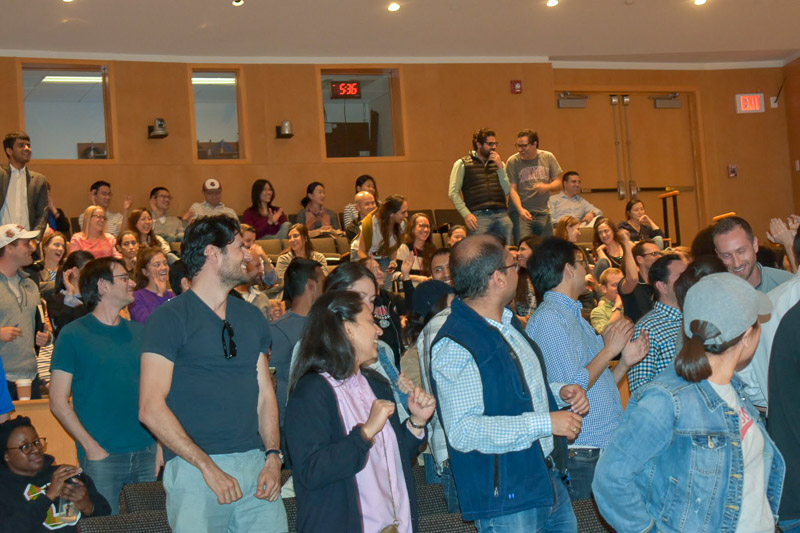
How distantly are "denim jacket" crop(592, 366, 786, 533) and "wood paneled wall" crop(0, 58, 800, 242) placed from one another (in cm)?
1032

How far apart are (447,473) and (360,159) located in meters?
9.51

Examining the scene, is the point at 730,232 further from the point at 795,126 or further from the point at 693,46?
the point at 795,126

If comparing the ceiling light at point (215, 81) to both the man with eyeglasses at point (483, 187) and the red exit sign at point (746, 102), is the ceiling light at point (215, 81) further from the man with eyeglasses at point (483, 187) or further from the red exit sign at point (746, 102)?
the red exit sign at point (746, 102)

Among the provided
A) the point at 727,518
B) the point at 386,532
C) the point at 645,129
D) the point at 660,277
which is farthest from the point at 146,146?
the point at 727,518

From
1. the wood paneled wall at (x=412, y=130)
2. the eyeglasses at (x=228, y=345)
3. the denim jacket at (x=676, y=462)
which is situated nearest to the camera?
the denim jacket at (x=676, y=462)

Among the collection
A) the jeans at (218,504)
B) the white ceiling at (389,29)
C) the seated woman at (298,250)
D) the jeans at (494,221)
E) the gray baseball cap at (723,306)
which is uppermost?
the white ceiling at (389,29)

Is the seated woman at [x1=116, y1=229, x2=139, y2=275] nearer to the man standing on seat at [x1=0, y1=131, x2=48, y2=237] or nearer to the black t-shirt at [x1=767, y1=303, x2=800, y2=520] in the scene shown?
the man standing on seat at [x1=0, y1=131, x2=48, y2=237]

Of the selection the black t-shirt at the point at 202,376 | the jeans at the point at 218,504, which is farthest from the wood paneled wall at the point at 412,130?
the jeans at the point at 218,504

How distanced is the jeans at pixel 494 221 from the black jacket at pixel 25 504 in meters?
6.18

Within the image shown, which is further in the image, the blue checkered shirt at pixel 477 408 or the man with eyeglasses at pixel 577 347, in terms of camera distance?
the man with eyeglasses at pixel 577 347

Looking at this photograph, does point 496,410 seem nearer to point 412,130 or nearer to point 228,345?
point 228,345

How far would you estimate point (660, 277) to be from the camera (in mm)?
4262

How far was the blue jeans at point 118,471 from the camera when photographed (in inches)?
159

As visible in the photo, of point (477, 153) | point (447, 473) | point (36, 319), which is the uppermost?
point (477, 153)
